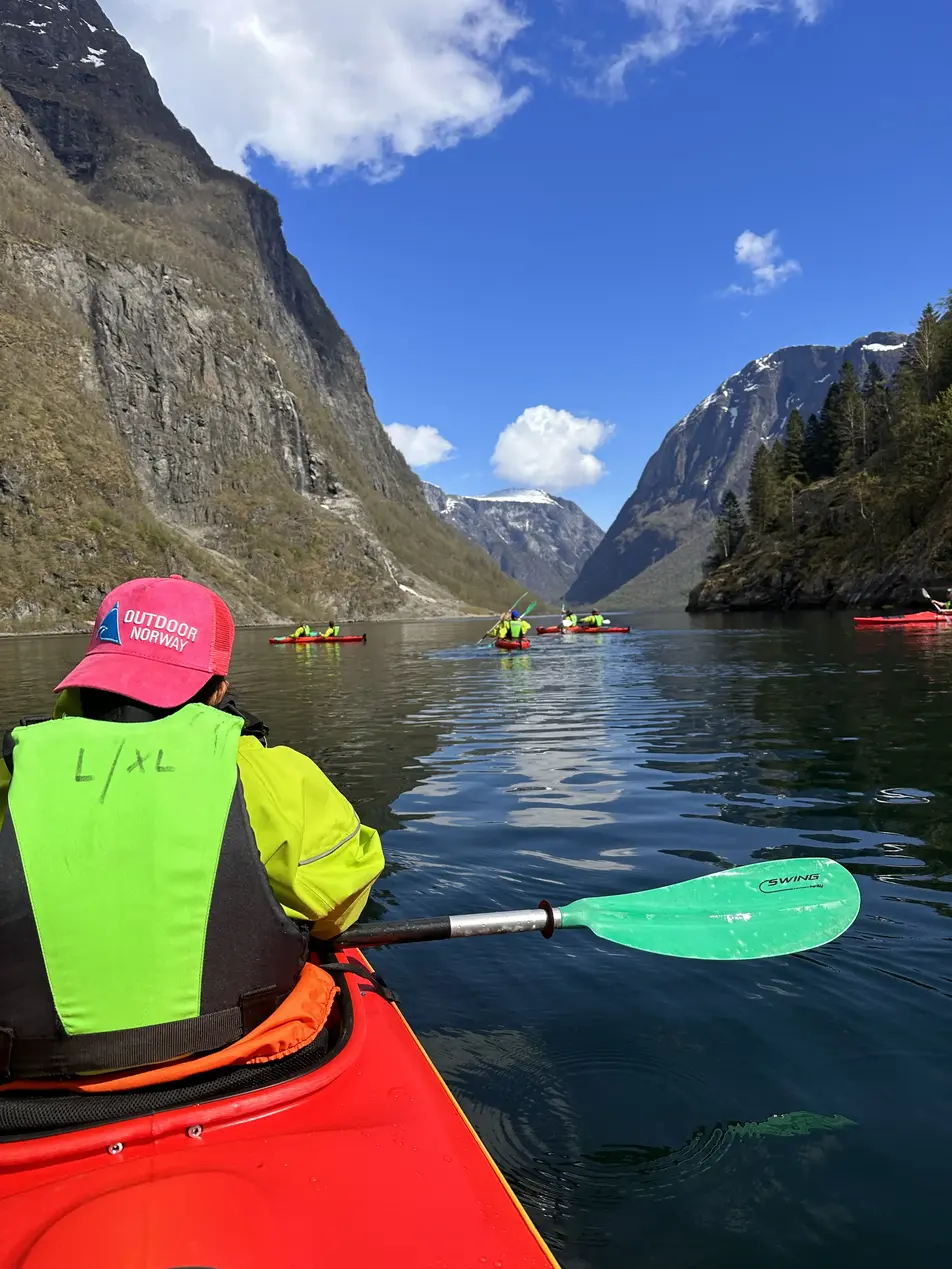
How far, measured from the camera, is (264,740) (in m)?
3.20

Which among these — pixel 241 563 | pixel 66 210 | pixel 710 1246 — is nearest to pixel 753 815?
pixel 710 1246

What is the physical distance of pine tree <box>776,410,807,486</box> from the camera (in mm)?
89562

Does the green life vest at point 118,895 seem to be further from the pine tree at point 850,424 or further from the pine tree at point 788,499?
the pine tree at point 788,499

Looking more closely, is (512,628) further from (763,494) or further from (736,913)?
(763,494)

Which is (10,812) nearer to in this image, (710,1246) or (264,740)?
(264,740)

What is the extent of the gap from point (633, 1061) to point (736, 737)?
971cm

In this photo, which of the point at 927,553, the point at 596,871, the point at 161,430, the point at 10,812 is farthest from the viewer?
the point at 161,430

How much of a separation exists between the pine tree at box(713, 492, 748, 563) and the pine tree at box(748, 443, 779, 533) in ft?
11.7

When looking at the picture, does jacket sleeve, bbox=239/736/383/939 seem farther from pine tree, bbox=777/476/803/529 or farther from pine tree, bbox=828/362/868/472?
pine tree, bbox=777/476/803/529

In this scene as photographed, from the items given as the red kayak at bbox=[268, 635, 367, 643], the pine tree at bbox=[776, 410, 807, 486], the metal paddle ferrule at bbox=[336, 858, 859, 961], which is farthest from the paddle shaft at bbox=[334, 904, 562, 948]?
the pine tree at bbox=[776, 410, 807, 486]

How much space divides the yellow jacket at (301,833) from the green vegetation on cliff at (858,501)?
5992 centimetres

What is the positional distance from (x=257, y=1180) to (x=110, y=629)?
5.80 feet

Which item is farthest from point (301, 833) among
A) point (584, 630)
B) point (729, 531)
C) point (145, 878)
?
point (729, 531)

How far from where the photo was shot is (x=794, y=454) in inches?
3563
